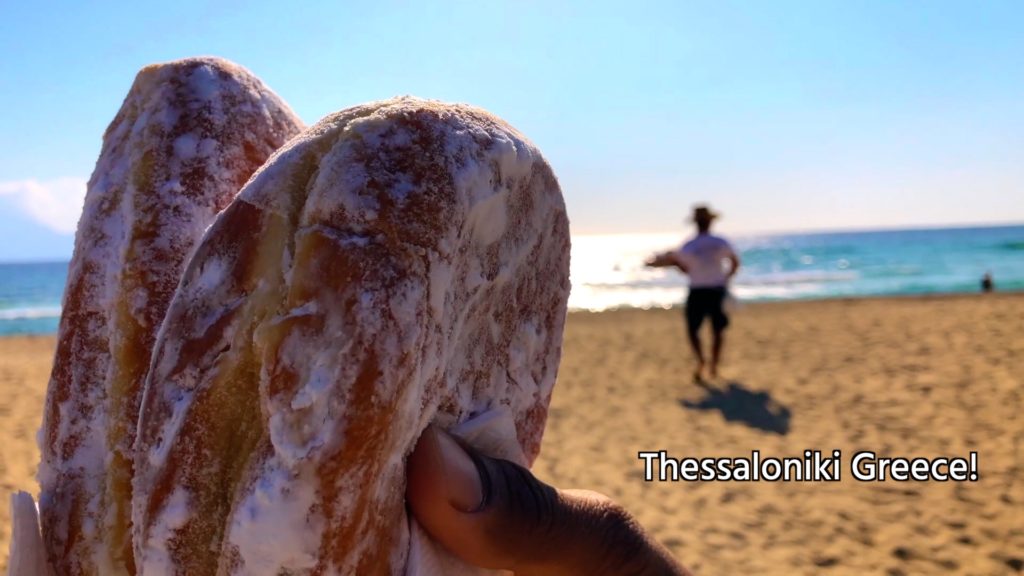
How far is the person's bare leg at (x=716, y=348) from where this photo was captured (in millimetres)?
9586

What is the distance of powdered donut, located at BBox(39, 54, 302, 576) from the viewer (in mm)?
1465

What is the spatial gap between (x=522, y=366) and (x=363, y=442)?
68 cm

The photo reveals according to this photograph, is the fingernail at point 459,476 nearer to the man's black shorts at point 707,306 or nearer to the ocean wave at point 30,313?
the man's black shorts at point 707,306

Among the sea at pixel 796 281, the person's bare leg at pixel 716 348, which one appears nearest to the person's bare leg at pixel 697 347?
the person's bare leg at pixel 716 348

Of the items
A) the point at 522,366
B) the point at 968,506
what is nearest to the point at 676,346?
the point at 968,506

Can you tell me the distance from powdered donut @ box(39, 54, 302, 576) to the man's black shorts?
8239 mm

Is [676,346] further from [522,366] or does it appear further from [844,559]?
[522,366]

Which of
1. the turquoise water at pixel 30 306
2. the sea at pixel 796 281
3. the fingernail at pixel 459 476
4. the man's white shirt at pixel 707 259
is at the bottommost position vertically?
the turquoise water at pixel 30 306

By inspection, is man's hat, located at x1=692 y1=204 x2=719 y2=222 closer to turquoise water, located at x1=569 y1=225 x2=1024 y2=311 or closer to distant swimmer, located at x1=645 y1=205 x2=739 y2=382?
distant swimmer, located at x1=645 y1=205 x2=739 y2=382

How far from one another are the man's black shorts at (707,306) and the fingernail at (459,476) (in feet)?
27.1

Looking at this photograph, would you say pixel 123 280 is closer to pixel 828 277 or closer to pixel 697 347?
pixel 697 347

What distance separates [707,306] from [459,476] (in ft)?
27.6

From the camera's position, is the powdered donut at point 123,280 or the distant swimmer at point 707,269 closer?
the powdered donut at point 123,280

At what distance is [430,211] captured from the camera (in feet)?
3.82
